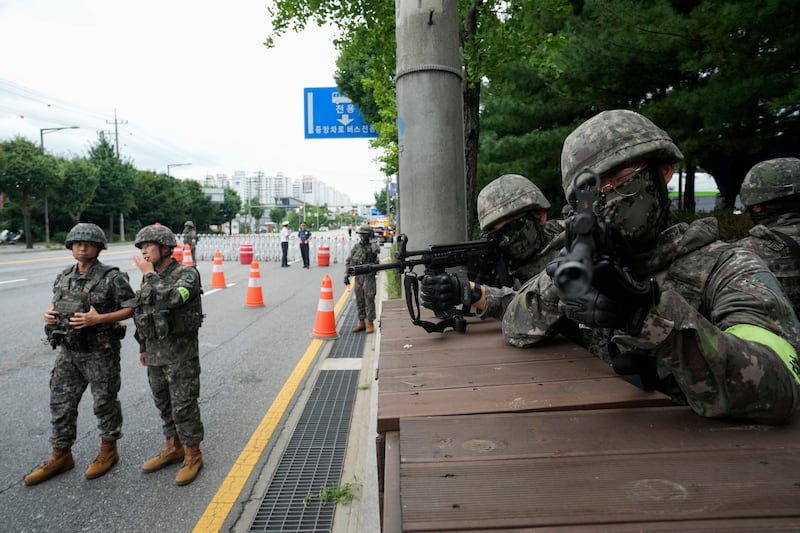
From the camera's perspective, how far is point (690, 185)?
10312 mm

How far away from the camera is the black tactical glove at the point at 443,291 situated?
236 centimetres

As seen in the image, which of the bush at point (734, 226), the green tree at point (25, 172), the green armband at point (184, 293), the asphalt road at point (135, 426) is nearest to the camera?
the asphalt road at point (135, 426)

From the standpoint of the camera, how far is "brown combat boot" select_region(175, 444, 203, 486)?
3.33m

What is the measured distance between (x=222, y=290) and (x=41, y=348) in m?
5.96

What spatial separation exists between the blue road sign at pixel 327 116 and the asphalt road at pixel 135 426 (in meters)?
6.80

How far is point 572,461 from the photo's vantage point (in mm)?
1090

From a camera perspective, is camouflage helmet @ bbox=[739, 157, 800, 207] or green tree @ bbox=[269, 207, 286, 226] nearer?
camouflage helmet @ bbox=[739, 157, 800, 207]

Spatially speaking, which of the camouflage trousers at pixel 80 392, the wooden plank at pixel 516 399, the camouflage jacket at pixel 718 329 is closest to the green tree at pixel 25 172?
the camouflage trousers at pixel 80 392

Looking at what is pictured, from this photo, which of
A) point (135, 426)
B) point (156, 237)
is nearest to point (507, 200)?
point (156, 237)

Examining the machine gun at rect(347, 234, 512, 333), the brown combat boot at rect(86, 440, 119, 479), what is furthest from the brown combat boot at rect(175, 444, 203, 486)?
the machine gun at rect(347, 234, 512, 333)

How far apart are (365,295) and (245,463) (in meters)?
4.36

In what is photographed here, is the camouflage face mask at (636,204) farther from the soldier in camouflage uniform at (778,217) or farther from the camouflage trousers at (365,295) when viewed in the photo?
the camouflage trousers at (365,295)

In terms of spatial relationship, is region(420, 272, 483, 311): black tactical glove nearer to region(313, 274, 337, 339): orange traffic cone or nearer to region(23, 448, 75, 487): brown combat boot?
region(23, 448, 75, 487): brown combat boot

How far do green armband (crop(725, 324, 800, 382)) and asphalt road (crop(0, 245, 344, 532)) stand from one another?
281cm
